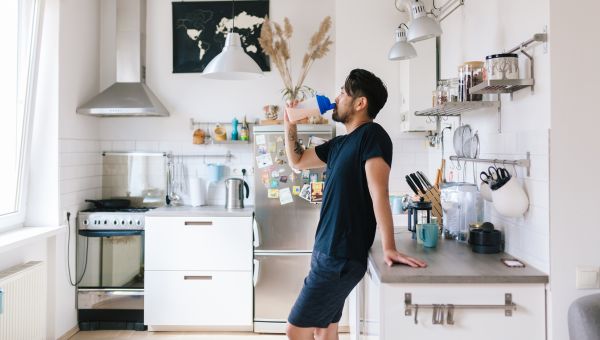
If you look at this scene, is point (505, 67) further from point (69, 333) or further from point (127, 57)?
point (69, 333)

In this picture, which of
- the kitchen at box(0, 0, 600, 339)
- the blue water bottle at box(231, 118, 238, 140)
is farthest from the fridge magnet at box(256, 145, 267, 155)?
the blue water bottle at box(231, 118, 238, 140)

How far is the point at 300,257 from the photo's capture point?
373cm

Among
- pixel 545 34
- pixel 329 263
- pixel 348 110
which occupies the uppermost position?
pixel 545 34

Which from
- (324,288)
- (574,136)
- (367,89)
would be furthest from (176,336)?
(574,136)

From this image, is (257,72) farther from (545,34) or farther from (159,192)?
(159,192)

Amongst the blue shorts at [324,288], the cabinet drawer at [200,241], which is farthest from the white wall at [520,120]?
the cabinet drawer at [200,241]

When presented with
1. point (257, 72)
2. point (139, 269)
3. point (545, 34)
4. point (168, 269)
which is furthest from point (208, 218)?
point (545, 34)

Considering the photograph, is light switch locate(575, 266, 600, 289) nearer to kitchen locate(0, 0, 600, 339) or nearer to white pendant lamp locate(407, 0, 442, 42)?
kitchen locate(0, 0, 600, 339)

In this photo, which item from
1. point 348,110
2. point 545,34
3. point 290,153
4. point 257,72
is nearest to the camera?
point 545,34

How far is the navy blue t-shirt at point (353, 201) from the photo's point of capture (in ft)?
6.48

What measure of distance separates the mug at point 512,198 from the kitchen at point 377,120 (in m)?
0.03

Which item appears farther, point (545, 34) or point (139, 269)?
point (139, 269)

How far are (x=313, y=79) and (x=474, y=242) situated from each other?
7.79 feet

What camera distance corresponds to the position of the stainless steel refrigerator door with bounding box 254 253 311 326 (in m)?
3.71
